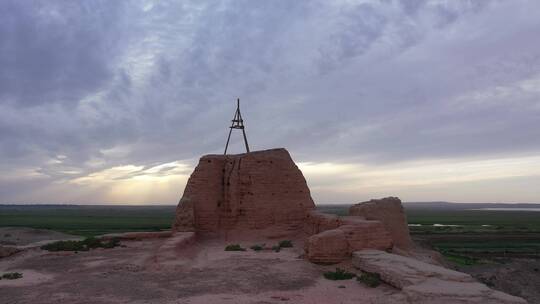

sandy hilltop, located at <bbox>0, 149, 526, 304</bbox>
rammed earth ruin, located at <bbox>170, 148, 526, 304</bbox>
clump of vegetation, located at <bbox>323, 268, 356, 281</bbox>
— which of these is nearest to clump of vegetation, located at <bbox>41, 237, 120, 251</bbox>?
sandy hilltop, located at <bbox>0, 149, 526, 304</bbox>

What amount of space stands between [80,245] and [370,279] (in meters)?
10.9

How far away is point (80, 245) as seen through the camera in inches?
615

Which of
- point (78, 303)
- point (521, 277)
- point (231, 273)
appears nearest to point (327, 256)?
point (231, 273)

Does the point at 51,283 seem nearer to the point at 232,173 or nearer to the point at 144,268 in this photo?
the point at 144,268

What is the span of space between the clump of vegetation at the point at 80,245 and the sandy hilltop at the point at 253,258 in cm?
32

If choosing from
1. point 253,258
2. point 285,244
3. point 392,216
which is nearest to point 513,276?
point 392,216

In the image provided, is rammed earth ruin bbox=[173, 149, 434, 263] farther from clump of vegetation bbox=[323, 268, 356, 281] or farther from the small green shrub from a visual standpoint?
clump of vegetation bbox=[323, 268, 356, 281]

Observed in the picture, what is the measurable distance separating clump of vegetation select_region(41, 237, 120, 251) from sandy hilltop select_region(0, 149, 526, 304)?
319 millimetres

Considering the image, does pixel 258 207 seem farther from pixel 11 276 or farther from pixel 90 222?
pixel 90 222

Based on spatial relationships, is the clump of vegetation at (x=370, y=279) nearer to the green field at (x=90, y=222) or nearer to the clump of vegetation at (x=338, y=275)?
the clump of vegetation at (x=338, y=275)

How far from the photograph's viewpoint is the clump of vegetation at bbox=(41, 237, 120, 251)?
596 inches

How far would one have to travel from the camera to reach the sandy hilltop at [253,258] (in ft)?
26.8

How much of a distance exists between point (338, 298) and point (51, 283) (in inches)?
242

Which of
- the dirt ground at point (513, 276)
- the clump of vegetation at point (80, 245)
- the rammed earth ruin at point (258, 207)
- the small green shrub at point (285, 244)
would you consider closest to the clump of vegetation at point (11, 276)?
the rammed earth ruin at point (258, 207)
